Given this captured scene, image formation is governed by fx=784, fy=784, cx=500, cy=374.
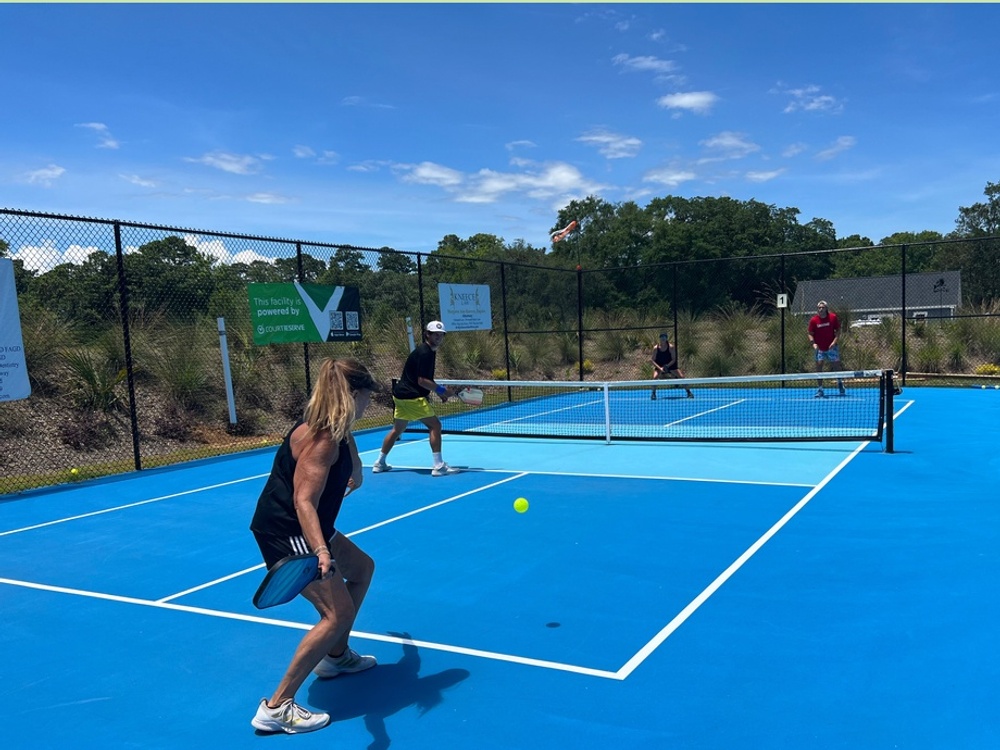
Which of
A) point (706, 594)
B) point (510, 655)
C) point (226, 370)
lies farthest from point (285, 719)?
point (226, 370)

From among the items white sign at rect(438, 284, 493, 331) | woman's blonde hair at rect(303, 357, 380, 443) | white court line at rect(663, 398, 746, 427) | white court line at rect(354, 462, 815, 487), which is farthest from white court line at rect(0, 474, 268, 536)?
white sign at rect(438, 284, 493, 331)

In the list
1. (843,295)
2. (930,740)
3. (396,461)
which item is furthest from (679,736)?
(843,295)

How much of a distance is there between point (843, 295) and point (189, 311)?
37776mm

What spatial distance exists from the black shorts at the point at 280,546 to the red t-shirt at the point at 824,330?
13.6 meters

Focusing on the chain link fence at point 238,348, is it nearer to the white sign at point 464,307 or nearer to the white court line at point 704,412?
the white sign at point 464,307

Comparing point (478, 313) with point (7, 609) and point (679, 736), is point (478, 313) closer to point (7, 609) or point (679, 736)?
point (7, 609)

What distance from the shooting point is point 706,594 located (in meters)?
4.88

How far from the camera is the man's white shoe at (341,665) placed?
3967mm

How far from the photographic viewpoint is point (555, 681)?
3818mm

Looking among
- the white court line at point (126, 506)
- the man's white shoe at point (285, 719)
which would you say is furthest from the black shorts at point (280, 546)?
the white court line at point (126, 506)

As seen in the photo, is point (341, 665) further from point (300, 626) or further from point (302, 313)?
point (302, 313)

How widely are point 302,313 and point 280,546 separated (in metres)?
10.1

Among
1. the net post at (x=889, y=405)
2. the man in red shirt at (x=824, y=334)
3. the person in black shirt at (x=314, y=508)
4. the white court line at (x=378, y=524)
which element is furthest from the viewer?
the man in red shirt at (x=824, y=334)

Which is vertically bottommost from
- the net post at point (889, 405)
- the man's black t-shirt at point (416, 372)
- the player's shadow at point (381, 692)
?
the player's shadow at point (381, 692)
